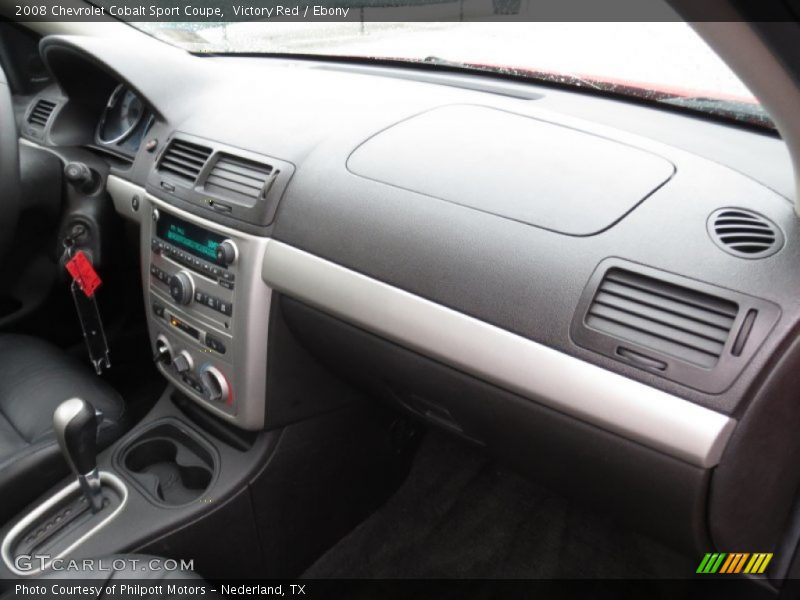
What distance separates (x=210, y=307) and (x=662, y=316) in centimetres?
83

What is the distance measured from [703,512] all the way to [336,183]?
0.73 metres

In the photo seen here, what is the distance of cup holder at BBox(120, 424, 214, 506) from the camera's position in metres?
1.45

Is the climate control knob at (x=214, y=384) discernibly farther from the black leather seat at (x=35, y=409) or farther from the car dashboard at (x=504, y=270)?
the black leather seat at (x=35, y=409)

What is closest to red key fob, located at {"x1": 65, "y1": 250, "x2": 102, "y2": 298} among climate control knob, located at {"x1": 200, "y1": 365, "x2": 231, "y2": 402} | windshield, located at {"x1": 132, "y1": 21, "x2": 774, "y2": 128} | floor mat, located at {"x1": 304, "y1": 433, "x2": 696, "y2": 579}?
climate control knob, located at {"x1": 200, "y1": 365, "x2": 231, "y2": 402}

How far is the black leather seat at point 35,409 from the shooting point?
1.35 metres

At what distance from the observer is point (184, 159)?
144cm

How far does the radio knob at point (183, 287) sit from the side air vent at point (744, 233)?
3.03 ft

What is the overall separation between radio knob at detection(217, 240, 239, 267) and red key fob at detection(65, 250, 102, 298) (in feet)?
1.64

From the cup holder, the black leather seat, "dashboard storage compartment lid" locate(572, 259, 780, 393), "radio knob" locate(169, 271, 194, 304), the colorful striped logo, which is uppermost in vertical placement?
"dashboard storage compartment lid" locate(572, 259, 780, 393)

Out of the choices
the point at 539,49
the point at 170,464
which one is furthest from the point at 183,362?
the point at 539,49

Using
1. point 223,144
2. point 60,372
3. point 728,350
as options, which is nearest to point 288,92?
point 223,144

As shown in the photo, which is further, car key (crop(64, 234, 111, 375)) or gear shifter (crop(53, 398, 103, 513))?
car key (crop(64, 234, 111, 375))

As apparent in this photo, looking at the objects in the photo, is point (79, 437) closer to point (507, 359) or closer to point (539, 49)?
point (507, 359)

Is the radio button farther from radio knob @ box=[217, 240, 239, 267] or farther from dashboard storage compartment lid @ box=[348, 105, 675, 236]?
dashboard storage compartment lid @ box=[348, 105, 675, 236]
